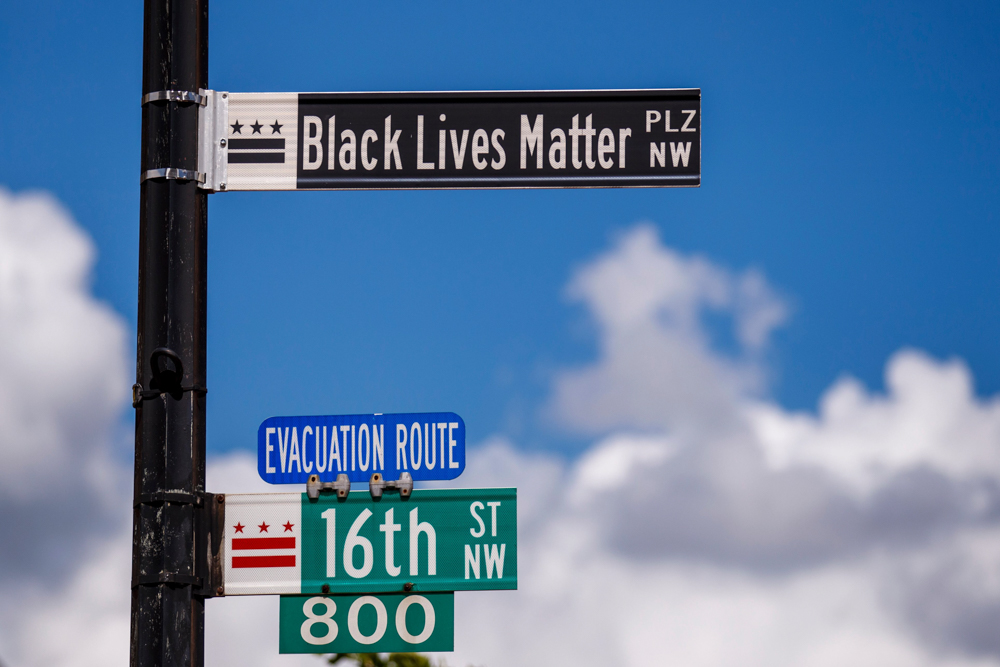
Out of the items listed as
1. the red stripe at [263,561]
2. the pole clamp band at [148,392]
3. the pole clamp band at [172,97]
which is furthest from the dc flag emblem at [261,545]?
the pole clamp band at [172,97]

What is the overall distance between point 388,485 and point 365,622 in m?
0.60

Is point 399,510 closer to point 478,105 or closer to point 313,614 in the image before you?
point 313,614

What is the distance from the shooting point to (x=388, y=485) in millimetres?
5168

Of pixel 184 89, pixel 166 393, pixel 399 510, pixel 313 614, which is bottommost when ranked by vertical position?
pixel 313 614

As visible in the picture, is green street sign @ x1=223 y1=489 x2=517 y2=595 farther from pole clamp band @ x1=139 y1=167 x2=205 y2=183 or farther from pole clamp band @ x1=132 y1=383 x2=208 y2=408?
pole clamp band @ x1=139 y1=167 x2=205 y2=183

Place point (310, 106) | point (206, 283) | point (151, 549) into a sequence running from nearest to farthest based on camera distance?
1. point (151, 549)
2. point (206, 283)
3. point (310, 106)

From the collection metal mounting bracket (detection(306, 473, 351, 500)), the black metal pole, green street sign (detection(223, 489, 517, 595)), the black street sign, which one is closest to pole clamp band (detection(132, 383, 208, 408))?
the black metal pole

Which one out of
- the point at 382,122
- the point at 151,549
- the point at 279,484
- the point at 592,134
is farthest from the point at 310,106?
the point at 151,549

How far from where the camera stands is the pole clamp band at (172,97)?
16.6 ft

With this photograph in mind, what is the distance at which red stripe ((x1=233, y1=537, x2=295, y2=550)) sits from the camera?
4969 millimetres

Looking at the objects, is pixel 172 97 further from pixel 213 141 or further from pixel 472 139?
pixel 472 139

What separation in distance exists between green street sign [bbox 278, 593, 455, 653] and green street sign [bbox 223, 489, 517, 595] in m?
0.05

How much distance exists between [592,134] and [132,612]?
9.42ft

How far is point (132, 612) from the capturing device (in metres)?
4.69
